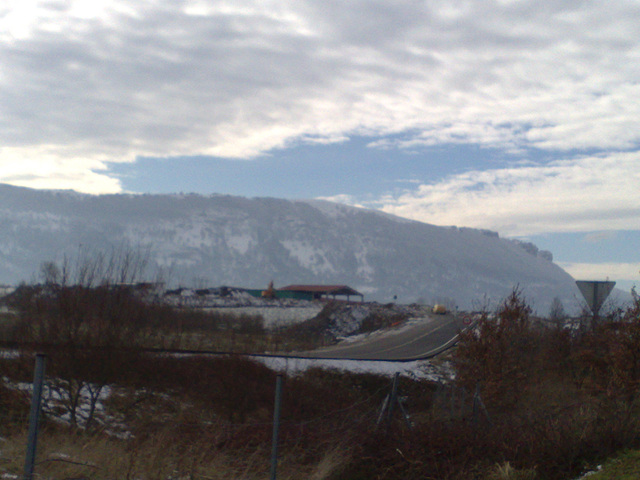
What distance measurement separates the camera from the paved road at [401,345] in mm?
37469

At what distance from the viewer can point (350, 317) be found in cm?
6962

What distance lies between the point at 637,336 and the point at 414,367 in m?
19.3

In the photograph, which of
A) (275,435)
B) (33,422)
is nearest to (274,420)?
(275,435)

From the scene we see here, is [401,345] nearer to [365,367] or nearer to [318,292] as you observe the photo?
[365,367]

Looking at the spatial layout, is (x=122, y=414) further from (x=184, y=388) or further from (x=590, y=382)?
(x=590, y=382)

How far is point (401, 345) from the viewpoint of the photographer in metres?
44.8

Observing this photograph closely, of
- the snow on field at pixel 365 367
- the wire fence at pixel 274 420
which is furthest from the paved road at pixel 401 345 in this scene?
the wire fence at pixel 274 420

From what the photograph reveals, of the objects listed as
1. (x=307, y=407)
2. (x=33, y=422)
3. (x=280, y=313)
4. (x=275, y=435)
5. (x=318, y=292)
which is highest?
(x=33, y=422)

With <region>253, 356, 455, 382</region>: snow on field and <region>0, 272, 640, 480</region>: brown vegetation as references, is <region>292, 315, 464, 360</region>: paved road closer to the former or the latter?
<region>253, 356, 455, 382</region>: snow on field

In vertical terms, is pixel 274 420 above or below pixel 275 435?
above

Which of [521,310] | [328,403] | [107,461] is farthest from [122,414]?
[521,310]

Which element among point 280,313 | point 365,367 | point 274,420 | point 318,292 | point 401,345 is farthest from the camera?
point 318,292

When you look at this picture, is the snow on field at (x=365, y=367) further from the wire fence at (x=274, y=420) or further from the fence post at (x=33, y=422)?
the fence post at (x=33, y=422)

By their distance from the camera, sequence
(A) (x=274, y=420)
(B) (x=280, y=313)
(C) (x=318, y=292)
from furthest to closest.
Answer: (C) (x=318, y=292)
(B) (x=280, y=313)
(A) (x=274, y=420)
